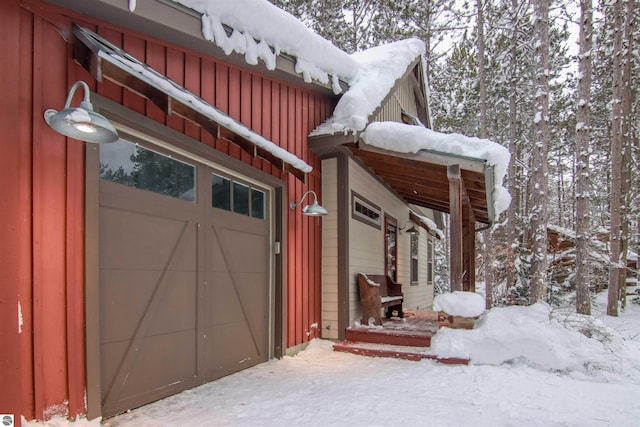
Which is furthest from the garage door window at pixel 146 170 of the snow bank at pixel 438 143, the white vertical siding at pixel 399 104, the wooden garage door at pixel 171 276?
the white vertical siding at pixel 399 104

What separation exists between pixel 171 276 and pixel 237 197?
1.34 metres

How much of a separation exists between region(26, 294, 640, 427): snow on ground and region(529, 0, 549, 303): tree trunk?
3378 mm

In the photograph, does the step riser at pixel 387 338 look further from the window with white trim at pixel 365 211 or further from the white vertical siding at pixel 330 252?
the window with white trim at pixel 365 211

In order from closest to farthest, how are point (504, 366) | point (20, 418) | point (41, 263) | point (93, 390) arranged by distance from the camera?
1. point (20, 418)
2. point (41, 263)
3. point (93, 390)
4. point (504, 366)

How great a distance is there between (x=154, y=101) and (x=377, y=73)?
560cm

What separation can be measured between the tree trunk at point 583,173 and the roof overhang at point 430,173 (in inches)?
88.2

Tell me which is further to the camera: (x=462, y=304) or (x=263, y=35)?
(x=462, y=304)

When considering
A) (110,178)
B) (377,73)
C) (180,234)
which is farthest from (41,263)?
(377,73)

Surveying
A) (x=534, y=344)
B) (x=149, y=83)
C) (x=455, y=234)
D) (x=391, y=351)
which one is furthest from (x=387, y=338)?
(x=149, y=83)

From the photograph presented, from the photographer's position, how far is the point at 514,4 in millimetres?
12789

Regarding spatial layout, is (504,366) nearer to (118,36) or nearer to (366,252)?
(366,252)

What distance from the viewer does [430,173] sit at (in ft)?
21.2

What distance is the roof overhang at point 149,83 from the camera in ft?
8.54

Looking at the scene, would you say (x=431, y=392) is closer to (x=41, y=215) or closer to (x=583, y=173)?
(x=41, y=215)
